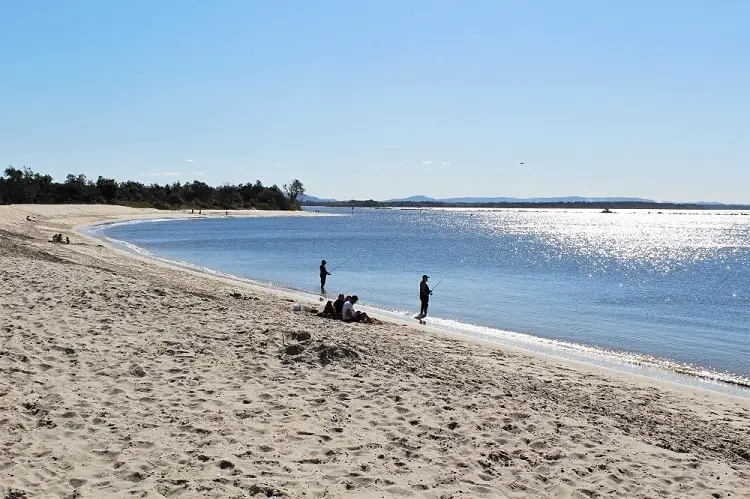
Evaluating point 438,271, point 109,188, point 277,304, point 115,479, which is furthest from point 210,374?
point 109,188

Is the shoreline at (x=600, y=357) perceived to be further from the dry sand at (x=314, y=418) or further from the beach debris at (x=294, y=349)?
the beach debris at (x=294, y=349)

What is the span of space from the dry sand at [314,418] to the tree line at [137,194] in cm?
10603

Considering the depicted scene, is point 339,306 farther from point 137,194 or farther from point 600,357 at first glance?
point 137,194

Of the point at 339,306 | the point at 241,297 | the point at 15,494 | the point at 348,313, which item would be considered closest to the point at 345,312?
the point at 348,313

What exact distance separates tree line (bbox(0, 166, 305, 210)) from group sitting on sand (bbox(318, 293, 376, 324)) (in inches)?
4023

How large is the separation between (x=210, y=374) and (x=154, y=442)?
2600 millimetres

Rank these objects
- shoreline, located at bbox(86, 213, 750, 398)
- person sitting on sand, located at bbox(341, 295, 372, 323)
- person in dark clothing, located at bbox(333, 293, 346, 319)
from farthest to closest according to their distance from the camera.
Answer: person in dark clothing, located at bbox(333, 293, 346, 319) < person sitting on sand, located at bbox(341, 295, 372, 323) < shoreline, located at bbox(86, 213, 750, 398)

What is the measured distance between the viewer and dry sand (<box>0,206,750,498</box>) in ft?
20.0

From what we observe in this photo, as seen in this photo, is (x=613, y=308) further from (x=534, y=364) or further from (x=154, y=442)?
(x=154, y=442)

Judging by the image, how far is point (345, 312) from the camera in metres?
15.9

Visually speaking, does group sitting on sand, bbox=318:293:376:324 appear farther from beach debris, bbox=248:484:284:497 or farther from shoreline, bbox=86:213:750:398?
beach debris, bbox=248:484:284:497

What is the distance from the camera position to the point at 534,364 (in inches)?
502

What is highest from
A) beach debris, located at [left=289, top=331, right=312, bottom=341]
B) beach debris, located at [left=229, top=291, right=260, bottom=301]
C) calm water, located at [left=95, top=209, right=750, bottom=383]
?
beach debris, located at [left=289, top=331, right=312, bottom=341]

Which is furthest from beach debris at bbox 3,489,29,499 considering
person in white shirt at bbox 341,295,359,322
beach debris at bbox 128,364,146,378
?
person in white shirt at bbox 341,295,359,322
